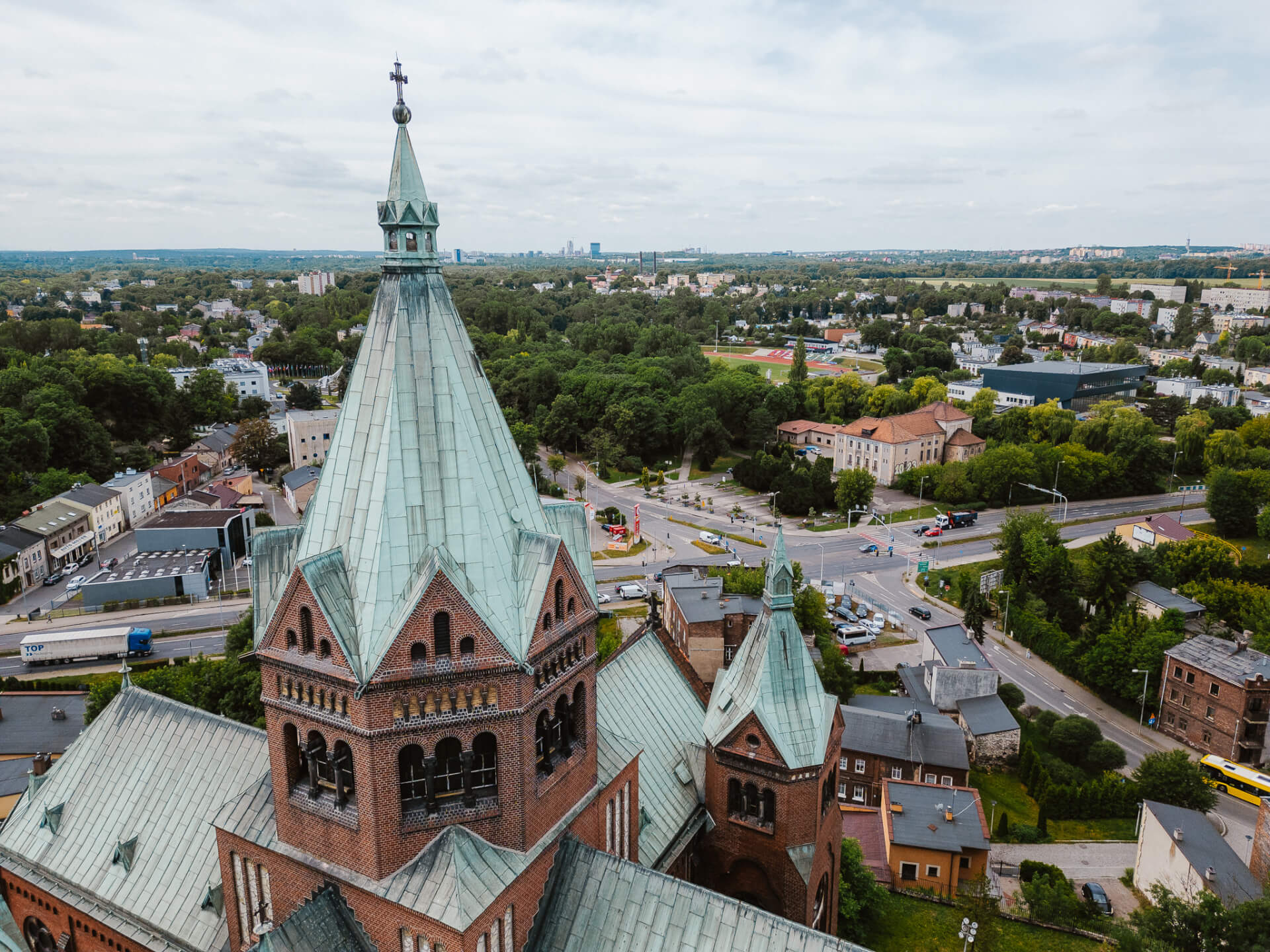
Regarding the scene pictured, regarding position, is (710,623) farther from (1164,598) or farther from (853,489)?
(853,489)

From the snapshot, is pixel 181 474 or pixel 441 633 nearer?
pixel 441 633

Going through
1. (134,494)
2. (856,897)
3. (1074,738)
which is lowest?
(1074,738)

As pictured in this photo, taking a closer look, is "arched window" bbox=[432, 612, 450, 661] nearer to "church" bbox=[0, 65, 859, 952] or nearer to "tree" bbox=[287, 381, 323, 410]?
"church" bbox=[0, 65, 859, 952]

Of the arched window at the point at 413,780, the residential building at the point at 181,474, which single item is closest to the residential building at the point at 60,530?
the residential building at the point at 181,474

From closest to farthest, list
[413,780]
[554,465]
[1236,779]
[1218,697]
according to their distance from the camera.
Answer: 1. [413,780]
2. [1236,779]
3. [1218,697]
4. [554,465]

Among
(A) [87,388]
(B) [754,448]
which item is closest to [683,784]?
(B) [754,448]

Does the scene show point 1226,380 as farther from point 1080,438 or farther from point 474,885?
point 474,885

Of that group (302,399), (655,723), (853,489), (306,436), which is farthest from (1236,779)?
(302,399)
